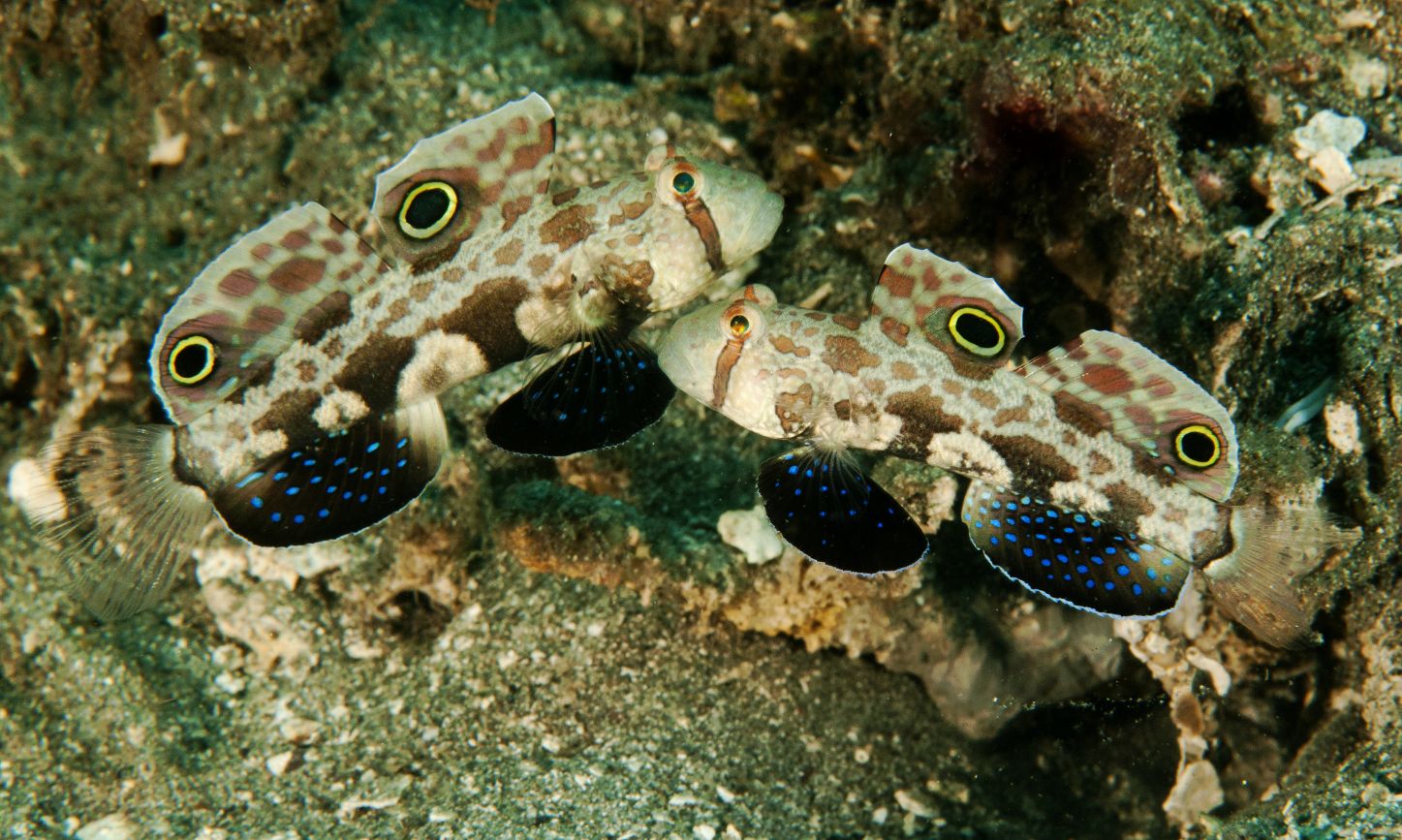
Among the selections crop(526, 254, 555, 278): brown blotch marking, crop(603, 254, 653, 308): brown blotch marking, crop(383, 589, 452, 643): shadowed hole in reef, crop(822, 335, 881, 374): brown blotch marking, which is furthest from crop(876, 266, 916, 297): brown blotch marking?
crop(383, 589, 452, 643): shadowed hole in reef

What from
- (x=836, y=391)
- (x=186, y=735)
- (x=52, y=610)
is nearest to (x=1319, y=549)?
(x=836, y=391)

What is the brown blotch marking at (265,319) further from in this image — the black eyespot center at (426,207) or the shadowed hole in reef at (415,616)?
the shadowed hole in reef at (415,616)

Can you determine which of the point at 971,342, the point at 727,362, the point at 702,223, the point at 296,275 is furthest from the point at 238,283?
the point at 971,342

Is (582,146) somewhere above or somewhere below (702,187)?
below

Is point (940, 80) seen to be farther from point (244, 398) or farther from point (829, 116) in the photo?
point (244, 398)

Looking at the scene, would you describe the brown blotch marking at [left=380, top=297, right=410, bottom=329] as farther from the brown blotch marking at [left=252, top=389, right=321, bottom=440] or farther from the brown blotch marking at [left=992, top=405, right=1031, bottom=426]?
the brown blotch marking at [left=992, top=405, right=1031, bottom=426]

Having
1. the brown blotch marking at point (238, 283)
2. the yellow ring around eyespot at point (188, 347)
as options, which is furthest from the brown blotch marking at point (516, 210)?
the yellow ring around eyespot at point (188, 347)
